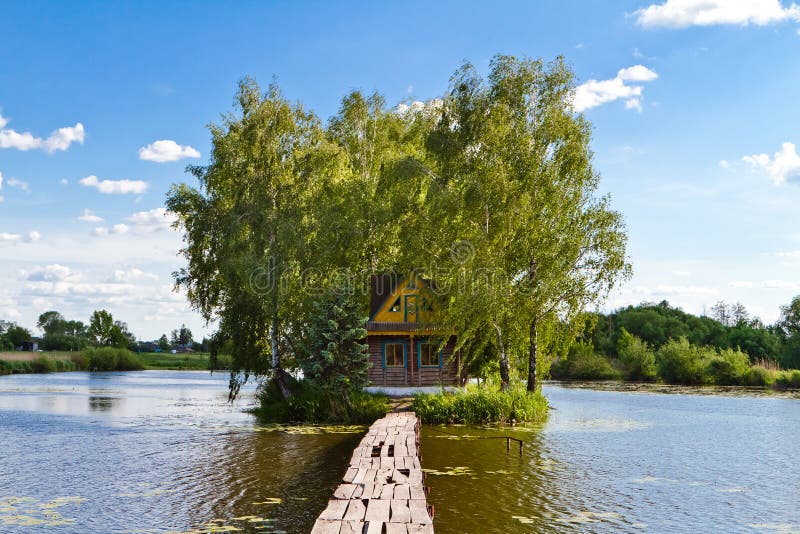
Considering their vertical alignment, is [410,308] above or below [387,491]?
above

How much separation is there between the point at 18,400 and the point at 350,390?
26.9 m

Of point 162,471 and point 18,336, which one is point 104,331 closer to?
point 18,336

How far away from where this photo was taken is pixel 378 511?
39.9 feet

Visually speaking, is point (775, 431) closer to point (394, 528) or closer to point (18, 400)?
point (394, 528)

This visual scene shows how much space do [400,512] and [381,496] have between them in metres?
1.28

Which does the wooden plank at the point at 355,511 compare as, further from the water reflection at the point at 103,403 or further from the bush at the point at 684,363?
the bush at the point at 684,363

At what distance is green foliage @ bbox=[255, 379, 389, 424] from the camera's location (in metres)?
31.2

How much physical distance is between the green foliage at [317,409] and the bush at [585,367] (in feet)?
150

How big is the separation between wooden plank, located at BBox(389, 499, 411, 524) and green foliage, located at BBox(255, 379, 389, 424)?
59.9 ft

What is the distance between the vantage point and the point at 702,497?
17766 mm

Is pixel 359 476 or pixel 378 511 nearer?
pixel 378 511

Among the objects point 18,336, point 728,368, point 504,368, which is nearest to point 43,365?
point 18,336

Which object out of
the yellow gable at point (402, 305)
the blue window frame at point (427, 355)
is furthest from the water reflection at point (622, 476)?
the yellow gable at point (402, 305)

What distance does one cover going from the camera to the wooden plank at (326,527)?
10.9 metres
